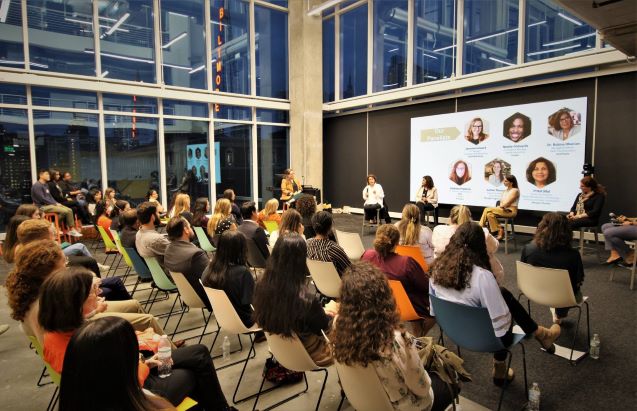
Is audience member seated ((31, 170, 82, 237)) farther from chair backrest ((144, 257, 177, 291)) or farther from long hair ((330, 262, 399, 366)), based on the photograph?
long hair ((330, 262, 399, 366))

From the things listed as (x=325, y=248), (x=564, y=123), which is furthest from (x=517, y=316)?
(x=564, y=123)

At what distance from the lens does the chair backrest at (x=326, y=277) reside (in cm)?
334

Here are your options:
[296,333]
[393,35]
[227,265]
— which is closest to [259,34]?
[393,35]

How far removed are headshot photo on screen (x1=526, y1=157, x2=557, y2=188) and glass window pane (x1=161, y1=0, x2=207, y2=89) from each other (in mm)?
8120

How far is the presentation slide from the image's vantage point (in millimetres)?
7086

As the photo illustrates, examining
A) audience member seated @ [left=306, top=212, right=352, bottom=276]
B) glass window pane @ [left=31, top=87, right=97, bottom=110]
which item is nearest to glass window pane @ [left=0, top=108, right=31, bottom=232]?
glass window pane @ [left=31, top=87, right=97, bottom=110]

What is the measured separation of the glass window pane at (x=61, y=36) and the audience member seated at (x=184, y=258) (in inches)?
281

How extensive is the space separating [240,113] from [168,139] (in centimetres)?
222

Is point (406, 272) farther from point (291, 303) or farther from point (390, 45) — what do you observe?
point (390, 45)

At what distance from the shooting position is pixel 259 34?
452 inches

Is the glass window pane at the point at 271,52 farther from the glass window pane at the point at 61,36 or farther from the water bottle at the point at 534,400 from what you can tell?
the water bottle at the point at 534,400

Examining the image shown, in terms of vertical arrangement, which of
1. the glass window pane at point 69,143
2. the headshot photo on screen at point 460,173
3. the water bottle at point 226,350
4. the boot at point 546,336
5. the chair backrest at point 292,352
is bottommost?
the water bottle at point 226,350

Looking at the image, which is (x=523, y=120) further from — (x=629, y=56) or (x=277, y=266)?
(x=277, y=266)

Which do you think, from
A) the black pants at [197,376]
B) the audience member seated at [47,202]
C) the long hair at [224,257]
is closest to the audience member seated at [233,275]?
the long hair at [224,257]
